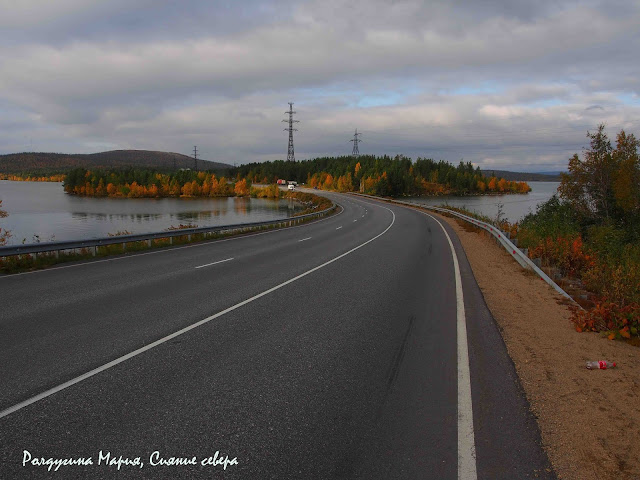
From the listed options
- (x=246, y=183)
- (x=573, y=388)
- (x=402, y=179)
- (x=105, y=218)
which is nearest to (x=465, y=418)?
(x=573, y=388)

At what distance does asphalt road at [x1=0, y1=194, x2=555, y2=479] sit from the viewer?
A: 11.0ft

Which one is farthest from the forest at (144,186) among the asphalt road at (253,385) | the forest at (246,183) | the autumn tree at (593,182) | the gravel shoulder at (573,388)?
the gravel shoulder at (573,388)

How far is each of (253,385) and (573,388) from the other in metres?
3.49

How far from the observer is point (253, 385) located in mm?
4633

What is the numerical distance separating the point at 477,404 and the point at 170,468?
2911 mm

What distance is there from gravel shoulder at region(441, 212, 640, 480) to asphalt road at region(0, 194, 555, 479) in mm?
203

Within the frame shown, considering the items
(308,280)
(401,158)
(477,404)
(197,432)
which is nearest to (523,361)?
(477,404)

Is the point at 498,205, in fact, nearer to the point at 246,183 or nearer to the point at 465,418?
the point at 465,418

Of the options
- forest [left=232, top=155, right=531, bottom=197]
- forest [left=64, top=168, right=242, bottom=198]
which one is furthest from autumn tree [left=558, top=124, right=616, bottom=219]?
forest [left=64, top=168, right=242, bottom=198]

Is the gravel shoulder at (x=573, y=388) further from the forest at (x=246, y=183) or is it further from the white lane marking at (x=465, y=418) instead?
the forest at (x=246, y=183)

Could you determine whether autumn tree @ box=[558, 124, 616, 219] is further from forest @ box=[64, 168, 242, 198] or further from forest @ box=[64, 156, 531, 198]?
forest @ box=[64, 168, 242, 198]

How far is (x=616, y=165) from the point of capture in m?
41.8

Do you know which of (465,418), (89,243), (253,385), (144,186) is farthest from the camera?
(144,186)

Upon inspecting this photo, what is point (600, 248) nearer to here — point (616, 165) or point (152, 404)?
point (152, 404)
